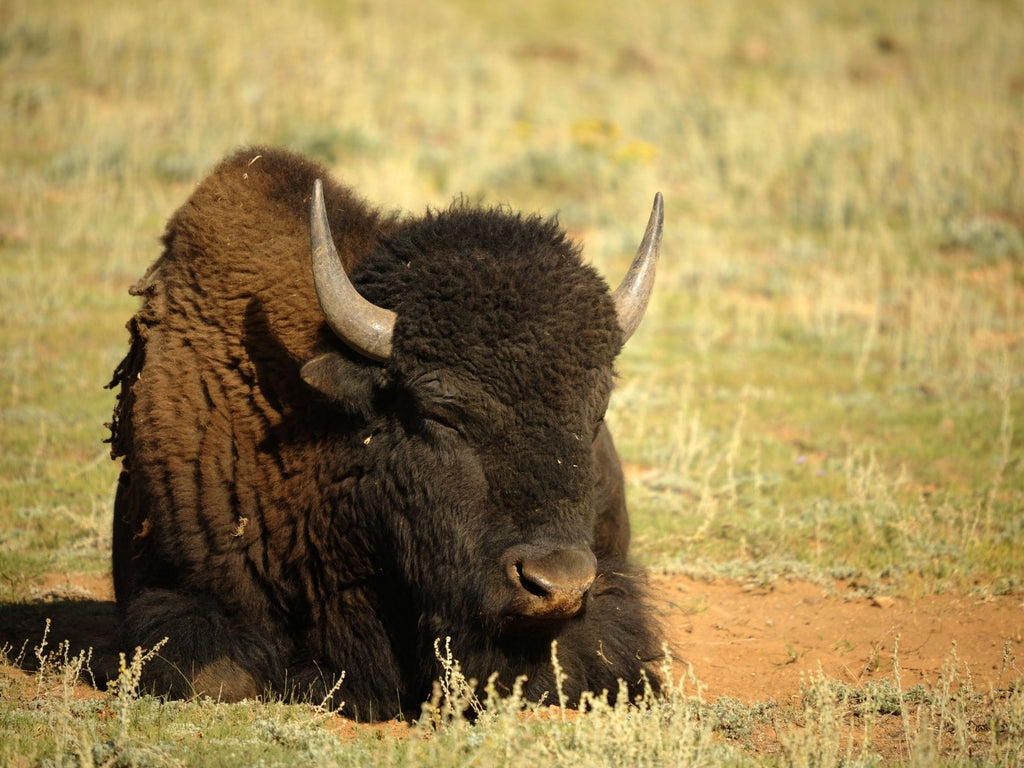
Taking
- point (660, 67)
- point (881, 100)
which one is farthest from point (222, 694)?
point (660, 67)

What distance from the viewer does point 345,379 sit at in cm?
488

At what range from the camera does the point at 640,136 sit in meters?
21.5

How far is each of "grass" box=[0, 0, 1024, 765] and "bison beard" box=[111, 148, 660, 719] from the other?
0.38m

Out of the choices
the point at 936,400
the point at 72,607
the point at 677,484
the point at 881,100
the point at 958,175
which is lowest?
the point at 72,607

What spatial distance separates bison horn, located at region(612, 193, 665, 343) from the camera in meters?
5.31

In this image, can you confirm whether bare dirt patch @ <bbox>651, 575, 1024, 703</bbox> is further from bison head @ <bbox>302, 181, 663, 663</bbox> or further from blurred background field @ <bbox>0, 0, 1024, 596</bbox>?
bison head @ <bbox>302, 181, 663, 663</bbox>

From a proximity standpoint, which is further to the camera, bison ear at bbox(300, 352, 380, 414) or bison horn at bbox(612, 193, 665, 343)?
bison horn at bbox(612, 193, 665, 343)

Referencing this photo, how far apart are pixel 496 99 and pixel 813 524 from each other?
1708 cm

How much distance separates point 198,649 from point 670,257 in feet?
38.6

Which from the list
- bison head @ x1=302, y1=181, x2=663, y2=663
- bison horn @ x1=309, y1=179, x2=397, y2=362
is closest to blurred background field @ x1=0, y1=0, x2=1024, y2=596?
bison head @ x1=302, y1=181, x2=663, y2=663

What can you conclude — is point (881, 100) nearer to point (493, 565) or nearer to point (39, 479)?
point (39, 479)

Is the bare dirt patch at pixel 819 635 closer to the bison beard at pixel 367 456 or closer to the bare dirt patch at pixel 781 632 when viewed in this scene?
the bare dirt patch at pixel 781 632

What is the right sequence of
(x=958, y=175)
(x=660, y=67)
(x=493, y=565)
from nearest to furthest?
(x=493, y=565) → (x=958, y=175) → (x=660, y=67)

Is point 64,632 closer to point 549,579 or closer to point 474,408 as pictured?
point 474,408
